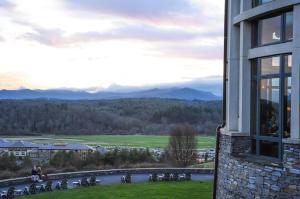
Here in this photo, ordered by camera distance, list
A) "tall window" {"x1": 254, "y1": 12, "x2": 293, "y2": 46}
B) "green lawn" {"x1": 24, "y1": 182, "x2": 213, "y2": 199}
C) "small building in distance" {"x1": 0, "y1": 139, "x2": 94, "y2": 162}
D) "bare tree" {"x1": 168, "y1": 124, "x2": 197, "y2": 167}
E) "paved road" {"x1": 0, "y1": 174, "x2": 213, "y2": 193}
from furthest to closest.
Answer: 1. "bare tree" {"x1": 168, "y1": 124, "x2": 197, "y2": 167}
2. "small building in distance" {"x1": 0, "y1": 139, "x2": 94, "y2": 162}
3. "paved road" {"x1": 0, "y1": 174, "x2": 213, "y2": 193}
4. "green lawn" {"x1": 24, "y1": 182, "x2": 213, "y2": 199}
5. "tall window" {"x1": 254, "y1": 12, "x2": 293, "y2": 46}

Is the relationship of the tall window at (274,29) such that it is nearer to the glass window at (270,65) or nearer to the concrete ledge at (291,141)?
the glass window at (270,65)

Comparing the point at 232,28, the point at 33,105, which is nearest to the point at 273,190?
the point at 232,28

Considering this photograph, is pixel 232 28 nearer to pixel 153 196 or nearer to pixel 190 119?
pixel 153 196

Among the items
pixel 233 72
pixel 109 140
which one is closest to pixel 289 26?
pixel 233 72

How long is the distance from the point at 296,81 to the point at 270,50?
4.38ft

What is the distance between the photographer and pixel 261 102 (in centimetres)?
1269

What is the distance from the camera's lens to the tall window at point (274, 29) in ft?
38.2

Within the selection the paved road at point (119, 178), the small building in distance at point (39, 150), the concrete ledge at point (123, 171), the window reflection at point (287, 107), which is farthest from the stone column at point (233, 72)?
the small building in distance at point (39, 150)

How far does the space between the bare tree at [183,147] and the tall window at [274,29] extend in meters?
25.5

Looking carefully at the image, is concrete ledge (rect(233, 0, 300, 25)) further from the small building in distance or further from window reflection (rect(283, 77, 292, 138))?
the small building in distance

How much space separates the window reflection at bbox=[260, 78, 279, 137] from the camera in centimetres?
1198

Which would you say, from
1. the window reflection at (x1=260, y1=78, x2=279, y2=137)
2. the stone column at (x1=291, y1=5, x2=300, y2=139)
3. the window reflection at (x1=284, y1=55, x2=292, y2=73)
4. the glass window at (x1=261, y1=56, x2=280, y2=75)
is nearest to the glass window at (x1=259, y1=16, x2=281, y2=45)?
the glass window at (x1=261, y1=56, x2=280, y2=75)

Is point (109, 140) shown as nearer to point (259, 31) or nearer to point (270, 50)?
point (259, 31)

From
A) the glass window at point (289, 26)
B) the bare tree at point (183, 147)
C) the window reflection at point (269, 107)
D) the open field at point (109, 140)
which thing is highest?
the glass window at point (289, 26)
